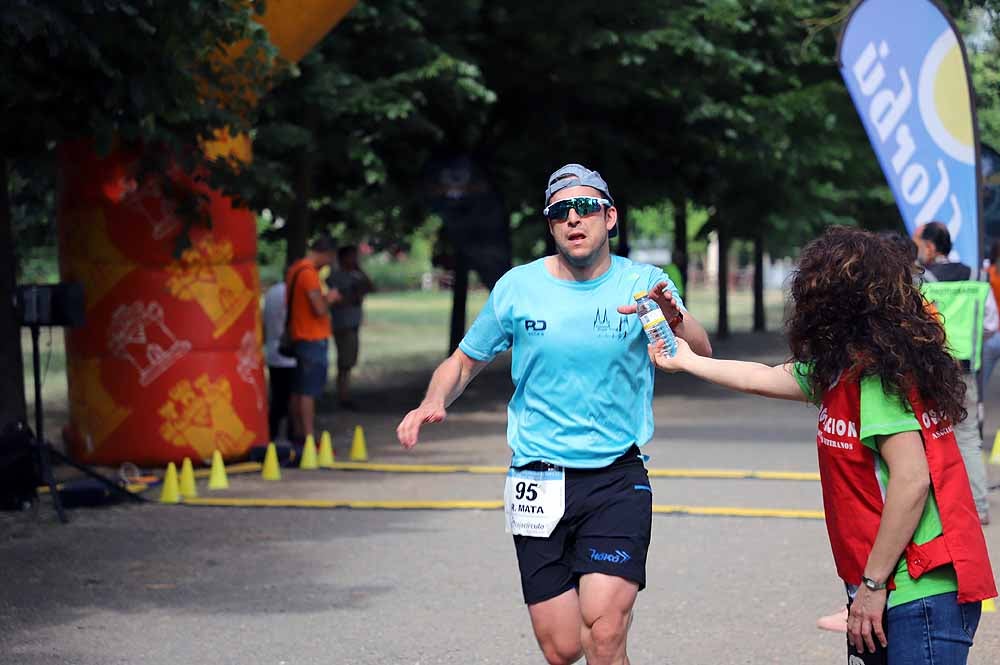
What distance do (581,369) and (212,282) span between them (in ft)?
27.8

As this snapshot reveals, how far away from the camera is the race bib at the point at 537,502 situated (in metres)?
4.78

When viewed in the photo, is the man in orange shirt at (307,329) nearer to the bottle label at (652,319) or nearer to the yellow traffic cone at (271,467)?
the yellow traffic cone at (271,467)

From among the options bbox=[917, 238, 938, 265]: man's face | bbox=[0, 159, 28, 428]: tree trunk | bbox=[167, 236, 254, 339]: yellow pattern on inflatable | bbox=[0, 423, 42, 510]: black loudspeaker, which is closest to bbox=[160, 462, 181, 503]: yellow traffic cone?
bbox=[0, 423, 42, 510]: black loudspeaker

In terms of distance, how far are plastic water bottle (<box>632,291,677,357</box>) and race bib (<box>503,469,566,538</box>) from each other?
65cm

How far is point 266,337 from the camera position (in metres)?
13.9

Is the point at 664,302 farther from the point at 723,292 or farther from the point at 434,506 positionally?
the point at 723,292

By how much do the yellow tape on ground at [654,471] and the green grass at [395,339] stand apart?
2.43 meters

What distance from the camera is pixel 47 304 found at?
10602 mm

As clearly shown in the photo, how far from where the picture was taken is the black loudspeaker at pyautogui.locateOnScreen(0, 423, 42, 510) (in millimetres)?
10178

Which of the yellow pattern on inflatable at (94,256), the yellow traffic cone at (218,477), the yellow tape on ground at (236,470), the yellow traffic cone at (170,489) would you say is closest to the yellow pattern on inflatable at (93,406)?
the yellow pattern on inflatable at (94,256)

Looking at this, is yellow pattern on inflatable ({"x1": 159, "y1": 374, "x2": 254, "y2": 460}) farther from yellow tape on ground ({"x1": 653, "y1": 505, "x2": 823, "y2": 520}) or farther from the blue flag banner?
the blue flag banner

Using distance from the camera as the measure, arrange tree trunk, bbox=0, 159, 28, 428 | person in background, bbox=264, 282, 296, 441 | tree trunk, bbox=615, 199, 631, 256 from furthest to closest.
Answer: tree trunk, bbox=615, 199, 631, 256, person in background, bbox=264, 282, 296, 441, tree trunk, bbox=0, 159, 28, 428

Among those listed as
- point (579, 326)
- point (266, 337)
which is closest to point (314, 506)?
point (266, 337)

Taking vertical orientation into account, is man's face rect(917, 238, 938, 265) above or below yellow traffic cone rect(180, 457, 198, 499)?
above
